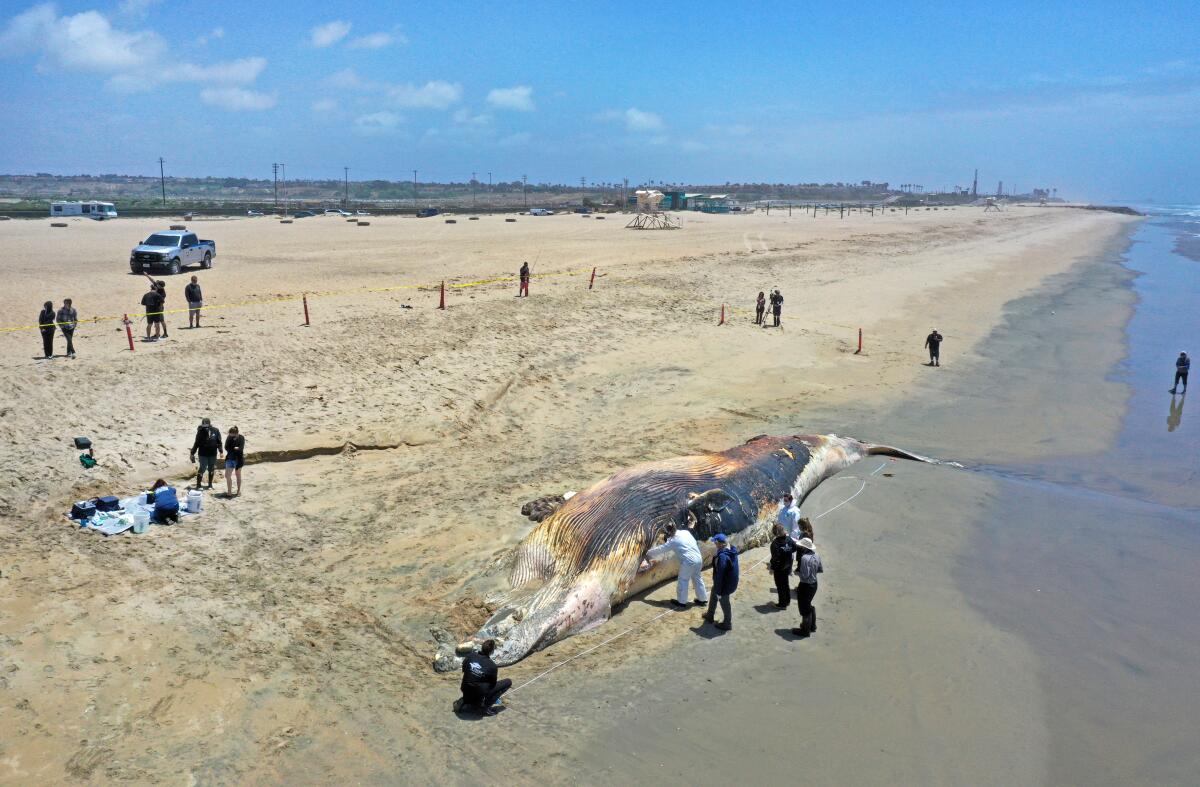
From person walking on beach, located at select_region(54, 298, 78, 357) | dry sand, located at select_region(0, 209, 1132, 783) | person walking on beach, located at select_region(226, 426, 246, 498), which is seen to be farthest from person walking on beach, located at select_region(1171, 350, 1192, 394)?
person walking on beach, located at select_region(54, 298, 78, 357)

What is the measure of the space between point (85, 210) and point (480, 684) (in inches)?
3102

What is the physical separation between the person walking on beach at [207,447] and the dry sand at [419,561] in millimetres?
756

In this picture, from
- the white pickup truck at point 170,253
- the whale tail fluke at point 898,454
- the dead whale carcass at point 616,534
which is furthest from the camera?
the white pickup truck at point 170,253

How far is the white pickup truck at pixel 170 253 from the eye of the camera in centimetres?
3042

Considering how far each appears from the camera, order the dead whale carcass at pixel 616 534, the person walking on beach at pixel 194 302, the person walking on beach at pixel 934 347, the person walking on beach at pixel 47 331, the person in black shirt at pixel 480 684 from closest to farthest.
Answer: the person in black shirt at pixel 480 684, the dead whale carcass at pixel 616 534, the person walking on beach at pixel 47 331, the person walking on beach at pixel 194 302, the person walking on beach at pixel 934 347

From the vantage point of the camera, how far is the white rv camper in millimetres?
69938

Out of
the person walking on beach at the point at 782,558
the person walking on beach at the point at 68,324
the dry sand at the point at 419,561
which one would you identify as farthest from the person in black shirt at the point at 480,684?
the person walking on beach at the point at 68,324

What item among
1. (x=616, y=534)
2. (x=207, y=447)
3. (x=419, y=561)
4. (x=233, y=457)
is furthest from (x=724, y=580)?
(x=207, y=447)

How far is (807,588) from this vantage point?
9906 mm

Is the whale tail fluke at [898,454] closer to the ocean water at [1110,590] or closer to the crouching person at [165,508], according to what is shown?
the ocean water at [1110,590]

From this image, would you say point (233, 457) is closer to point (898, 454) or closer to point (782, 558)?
point (782, 558)

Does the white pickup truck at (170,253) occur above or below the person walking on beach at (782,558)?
above

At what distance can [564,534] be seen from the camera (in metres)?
10.9

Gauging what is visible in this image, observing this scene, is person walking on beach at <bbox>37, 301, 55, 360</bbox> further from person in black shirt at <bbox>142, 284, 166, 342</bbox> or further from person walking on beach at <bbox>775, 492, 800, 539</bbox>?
person walking on beach at <bbox>775, 492, 800, 539</bbox>
